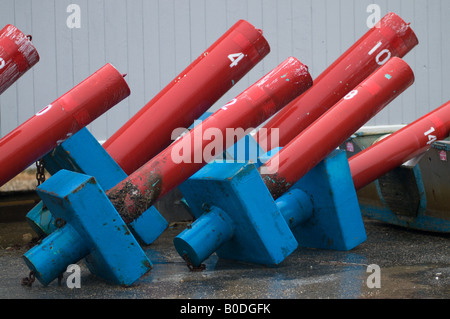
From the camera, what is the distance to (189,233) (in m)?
3.49

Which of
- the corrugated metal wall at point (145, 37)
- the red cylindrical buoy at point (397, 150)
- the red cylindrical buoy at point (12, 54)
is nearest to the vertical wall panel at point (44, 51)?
the corrugated metal wall at point (145, 37)

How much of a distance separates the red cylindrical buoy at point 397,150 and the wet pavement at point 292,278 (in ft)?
1.51

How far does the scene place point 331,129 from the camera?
12.7 feet

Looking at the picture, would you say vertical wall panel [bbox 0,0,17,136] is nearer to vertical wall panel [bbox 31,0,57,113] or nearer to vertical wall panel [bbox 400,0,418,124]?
vertical wall panel [bbox 31,0,57,113]

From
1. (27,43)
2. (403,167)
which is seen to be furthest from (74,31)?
(403,167)

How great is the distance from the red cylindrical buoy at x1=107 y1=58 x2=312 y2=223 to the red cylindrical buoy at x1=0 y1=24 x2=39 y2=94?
829 mm

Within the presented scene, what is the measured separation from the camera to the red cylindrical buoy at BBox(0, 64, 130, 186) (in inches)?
136

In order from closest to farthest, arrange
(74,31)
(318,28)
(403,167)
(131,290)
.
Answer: (131,290) < (403,167) < (74,31) < (318,28)

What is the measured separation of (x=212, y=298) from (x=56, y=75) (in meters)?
3.30

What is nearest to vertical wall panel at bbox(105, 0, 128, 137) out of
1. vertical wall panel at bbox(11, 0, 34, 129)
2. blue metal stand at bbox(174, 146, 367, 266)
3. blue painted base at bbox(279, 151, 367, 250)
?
vertical wall panel at bbox(11, 0, 34, 129)

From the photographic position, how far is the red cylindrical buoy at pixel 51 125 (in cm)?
346

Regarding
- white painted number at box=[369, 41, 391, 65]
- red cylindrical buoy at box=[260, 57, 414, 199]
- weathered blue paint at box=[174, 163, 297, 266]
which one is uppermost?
white painted number at box=[369, 41, 391, 65]

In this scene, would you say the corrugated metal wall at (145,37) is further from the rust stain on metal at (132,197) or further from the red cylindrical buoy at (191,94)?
the rust stain on metal at (132,197)
